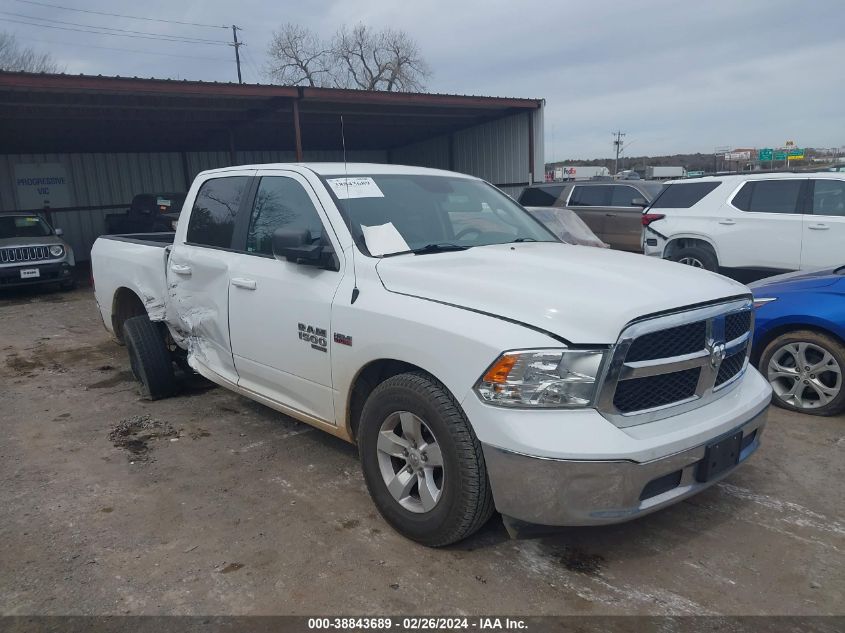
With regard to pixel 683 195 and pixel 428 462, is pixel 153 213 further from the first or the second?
pixel 428 462

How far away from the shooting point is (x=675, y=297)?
3.00 meters

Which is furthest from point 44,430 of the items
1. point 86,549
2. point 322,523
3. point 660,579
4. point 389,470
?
point 660,579

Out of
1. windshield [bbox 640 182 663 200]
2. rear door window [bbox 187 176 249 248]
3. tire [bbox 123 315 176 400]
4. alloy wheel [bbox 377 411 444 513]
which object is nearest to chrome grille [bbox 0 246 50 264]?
tire [bbox 123 315 176 400]

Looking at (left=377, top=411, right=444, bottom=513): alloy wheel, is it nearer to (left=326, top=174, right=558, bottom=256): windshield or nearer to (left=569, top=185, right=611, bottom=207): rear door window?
(left=326, top=174, right=558, bottom=256): windshield

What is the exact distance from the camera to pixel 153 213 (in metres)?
17.8

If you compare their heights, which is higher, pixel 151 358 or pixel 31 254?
pixel 31 254

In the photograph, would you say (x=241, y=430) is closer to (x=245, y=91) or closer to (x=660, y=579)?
(x=660, y=579)

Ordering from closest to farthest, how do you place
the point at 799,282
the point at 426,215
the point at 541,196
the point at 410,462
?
the point at 410,462 < the point at 426,215 < the point at 799,282 < the point at 541,196

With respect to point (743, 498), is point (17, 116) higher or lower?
higher

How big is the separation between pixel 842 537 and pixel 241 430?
391 cm

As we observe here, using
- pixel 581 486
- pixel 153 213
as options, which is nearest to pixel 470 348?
pixel 581 486

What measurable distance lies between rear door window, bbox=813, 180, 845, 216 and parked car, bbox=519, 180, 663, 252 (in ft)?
13.5

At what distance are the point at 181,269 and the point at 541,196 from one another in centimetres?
1050

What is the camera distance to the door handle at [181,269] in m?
4.93
